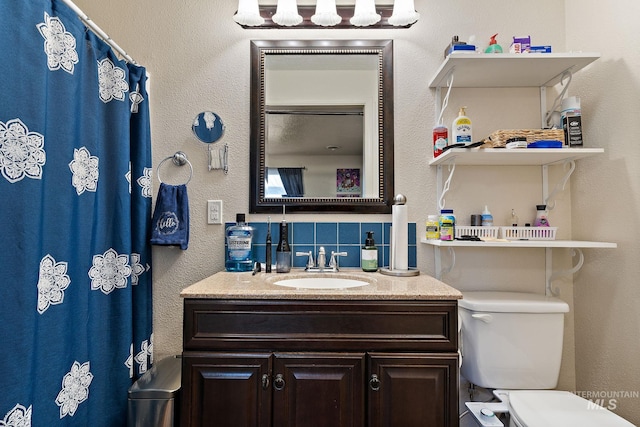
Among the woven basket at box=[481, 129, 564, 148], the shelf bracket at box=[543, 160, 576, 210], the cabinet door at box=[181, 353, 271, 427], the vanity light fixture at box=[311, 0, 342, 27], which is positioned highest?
the vanity light fixture at box=[311, 0, 342, 27]

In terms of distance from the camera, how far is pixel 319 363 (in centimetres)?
107

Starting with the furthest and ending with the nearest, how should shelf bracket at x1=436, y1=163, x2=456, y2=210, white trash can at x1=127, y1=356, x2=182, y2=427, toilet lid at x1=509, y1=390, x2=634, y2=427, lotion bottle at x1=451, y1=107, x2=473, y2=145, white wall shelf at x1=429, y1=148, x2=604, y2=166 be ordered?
shelf bracket at x1=436, y1=163, x2=456, y2=210 < lotion bottle at x1=451, y1=107, x2=473, y2=145 < white wall shelf at x1=429, y1=148, x2=604, y2=166 < white trash can at x1=127, y1=356, x2=182, y2=427 < toilet lid at x1=509, y1=390, x2=634, y2=427

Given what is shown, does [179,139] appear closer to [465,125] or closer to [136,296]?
[136,296]

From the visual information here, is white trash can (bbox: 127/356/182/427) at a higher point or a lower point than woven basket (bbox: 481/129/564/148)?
lower

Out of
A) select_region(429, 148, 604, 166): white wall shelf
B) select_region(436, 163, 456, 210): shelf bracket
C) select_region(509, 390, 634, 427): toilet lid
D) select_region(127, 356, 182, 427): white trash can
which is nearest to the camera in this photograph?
select_region(509, 390, 634, 427): toilet lid

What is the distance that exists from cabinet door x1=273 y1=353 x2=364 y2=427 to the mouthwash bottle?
1.84 feet

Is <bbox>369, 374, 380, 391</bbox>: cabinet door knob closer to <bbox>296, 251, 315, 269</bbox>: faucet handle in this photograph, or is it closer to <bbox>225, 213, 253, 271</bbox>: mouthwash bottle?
<bbox>296, 251, 315, 269</bbox>: faucet handle

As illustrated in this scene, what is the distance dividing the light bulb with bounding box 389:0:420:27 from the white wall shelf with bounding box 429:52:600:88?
279 millimetres

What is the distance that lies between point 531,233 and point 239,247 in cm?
139

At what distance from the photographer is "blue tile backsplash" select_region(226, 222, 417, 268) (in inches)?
62.9

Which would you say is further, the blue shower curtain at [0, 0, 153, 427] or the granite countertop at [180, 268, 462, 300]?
the granite countertop at [180, 268, 462, 300]

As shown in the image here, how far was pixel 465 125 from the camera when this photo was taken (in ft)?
4.73

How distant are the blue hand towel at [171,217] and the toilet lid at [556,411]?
1.53 m

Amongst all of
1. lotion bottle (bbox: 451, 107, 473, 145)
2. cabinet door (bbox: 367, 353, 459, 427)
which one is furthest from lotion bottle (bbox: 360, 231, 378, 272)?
lotion bottle (bbox: 451, 107, 473, 145)
